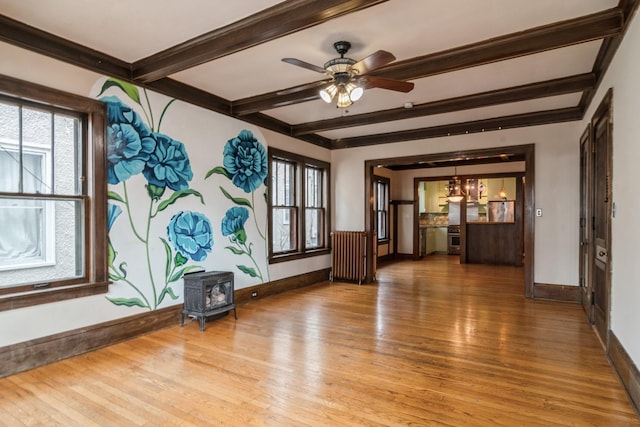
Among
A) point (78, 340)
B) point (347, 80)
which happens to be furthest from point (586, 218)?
point (78, 340)

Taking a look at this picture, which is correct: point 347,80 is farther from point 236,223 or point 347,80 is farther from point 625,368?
point 625,368

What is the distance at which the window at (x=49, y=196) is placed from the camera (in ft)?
9.95

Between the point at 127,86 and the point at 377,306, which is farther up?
the point at 127,86

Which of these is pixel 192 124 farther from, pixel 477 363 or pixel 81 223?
pixel 477 363

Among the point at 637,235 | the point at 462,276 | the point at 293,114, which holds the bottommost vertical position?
the point at 462,276

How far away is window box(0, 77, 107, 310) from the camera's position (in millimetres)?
3033

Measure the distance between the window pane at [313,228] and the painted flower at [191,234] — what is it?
8.27 feet

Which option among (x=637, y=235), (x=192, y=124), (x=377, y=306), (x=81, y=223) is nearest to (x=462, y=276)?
(x=377, y=306)

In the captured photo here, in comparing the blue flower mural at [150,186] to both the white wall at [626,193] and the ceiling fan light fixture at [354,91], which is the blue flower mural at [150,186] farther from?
the white wall at [626,193]

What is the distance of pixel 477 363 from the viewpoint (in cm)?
317

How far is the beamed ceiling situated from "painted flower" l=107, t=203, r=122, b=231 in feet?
4.39

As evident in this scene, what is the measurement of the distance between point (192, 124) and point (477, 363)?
4.08 metres

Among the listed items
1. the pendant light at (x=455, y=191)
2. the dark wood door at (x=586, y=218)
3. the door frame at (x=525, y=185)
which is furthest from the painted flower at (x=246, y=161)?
the pendant light at (x=455, y=191)

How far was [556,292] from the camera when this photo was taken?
5.46m
